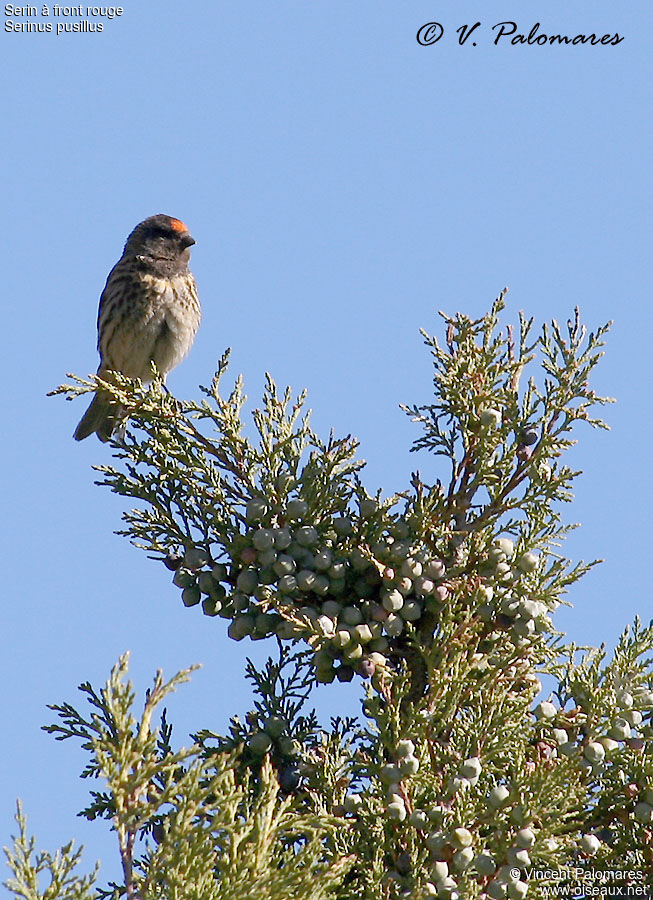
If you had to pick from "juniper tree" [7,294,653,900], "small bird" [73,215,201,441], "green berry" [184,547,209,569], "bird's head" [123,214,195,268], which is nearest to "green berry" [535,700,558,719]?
"juniper tree" [7,294,653,900]

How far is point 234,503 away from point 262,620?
389 millimetres

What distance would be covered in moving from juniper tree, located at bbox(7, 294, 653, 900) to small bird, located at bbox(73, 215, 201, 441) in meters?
2.79

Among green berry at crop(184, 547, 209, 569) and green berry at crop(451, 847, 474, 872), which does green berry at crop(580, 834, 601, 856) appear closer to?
green berry at crop(451, 847, 474, 872)

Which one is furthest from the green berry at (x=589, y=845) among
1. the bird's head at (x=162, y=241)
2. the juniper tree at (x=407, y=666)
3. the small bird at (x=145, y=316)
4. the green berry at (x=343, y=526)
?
the bird's head at (x=162, y=241)

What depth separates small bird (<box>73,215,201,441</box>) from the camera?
6293 mm

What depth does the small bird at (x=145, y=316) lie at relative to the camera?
6293 mm

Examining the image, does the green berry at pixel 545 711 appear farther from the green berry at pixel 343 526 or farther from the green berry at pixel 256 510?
the green berry at pixel 256 510

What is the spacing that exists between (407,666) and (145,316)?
3.62 m

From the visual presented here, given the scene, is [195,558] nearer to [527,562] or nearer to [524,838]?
[527,562]

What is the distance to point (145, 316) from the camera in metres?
6.29

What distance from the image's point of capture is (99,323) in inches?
260

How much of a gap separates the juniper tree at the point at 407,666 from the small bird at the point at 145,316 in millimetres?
2790

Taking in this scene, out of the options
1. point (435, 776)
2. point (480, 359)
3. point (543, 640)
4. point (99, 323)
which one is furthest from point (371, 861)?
point (99, 323)

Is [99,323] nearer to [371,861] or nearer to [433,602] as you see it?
[433,602]
